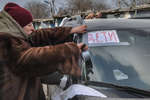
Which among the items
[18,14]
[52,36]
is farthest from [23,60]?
[52,36]

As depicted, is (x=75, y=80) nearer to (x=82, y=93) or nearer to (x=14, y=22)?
(x=82, y=93)

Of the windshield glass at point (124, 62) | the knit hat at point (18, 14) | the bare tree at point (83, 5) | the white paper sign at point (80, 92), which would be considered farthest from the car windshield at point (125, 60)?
the bare tree at point (83, 5)

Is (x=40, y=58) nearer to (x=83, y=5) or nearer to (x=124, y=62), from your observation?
(x=124, y=62)

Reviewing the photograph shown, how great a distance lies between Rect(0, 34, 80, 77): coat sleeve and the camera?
4.83ft

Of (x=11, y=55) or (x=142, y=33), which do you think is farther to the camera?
(x=142, y=33)

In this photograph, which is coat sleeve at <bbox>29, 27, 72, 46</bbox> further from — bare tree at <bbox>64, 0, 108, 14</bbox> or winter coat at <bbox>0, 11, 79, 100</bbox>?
bare tree at <bbox>64, 0, 108, 14</bbox>

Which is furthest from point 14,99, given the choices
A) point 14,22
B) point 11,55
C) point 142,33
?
point 142,33

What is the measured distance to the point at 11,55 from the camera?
1516mm

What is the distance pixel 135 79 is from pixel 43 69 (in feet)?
2.95

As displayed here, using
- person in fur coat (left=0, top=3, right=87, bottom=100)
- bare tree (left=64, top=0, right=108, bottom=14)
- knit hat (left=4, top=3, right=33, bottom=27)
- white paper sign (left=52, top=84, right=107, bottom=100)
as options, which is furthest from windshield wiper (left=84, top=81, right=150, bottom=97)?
bare tree (left=64, top=0, right=108, bottom=14)

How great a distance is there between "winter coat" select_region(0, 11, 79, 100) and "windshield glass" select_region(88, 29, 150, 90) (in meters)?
0.52

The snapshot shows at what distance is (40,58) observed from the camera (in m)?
1.47

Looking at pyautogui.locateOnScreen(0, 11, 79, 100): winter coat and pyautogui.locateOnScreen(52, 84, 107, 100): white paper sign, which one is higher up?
pyautogui.locateOnScreen(0, 11, 79, 100): winter coat

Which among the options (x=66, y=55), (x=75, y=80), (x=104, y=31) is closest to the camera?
(x=66, y=55)
